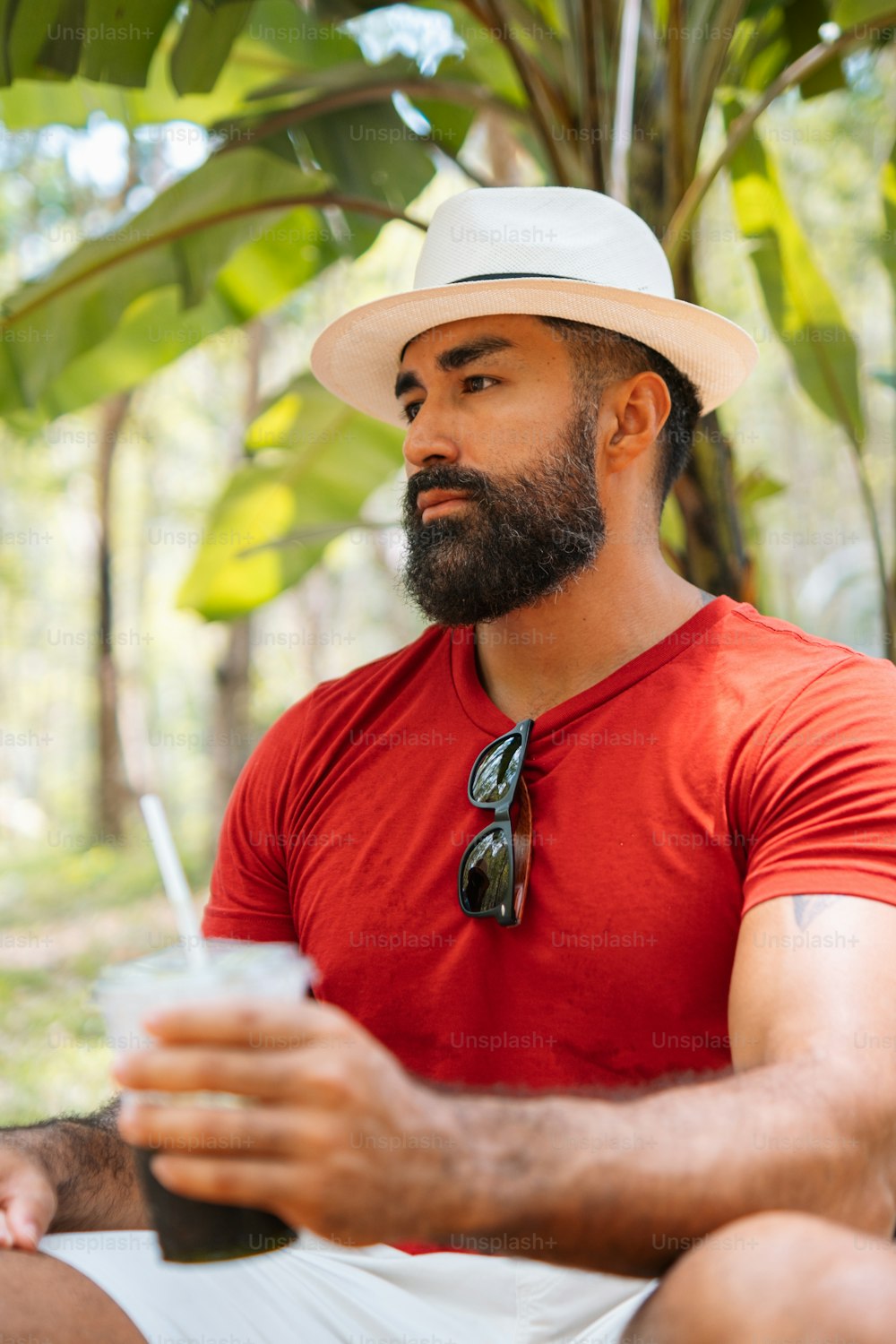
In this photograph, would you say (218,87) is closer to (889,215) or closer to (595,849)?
(889,215)

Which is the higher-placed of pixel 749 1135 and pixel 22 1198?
pixel 749 1135

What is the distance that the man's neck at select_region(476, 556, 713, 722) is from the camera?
2.41 m

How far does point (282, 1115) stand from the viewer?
3.52 ft

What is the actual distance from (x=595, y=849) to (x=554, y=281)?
103 cm

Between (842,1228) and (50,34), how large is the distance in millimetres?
3150

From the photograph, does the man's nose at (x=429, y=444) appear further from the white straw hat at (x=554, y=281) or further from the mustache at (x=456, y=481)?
the white straw hat at (x=554, y=281)

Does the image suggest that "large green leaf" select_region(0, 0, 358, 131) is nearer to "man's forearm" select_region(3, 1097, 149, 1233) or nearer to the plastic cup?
"man's forearm" select_region(3, 1097, 149, 1233)

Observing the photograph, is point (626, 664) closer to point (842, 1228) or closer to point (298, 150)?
point (842, 1228)

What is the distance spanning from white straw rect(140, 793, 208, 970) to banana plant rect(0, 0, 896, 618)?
2.17 m

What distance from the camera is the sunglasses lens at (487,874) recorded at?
2.07 metres

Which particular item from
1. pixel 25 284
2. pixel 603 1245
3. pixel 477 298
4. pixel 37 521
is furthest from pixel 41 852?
pixel 603 1245

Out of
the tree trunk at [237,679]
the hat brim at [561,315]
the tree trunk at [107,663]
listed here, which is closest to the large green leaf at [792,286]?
the hat brim at [561,315]

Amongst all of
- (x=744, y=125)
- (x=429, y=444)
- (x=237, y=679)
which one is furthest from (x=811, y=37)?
(x=237, y=679)

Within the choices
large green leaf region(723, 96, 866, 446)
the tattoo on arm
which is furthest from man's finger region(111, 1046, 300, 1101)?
large green leaf region(723, 96, 866, 446)
